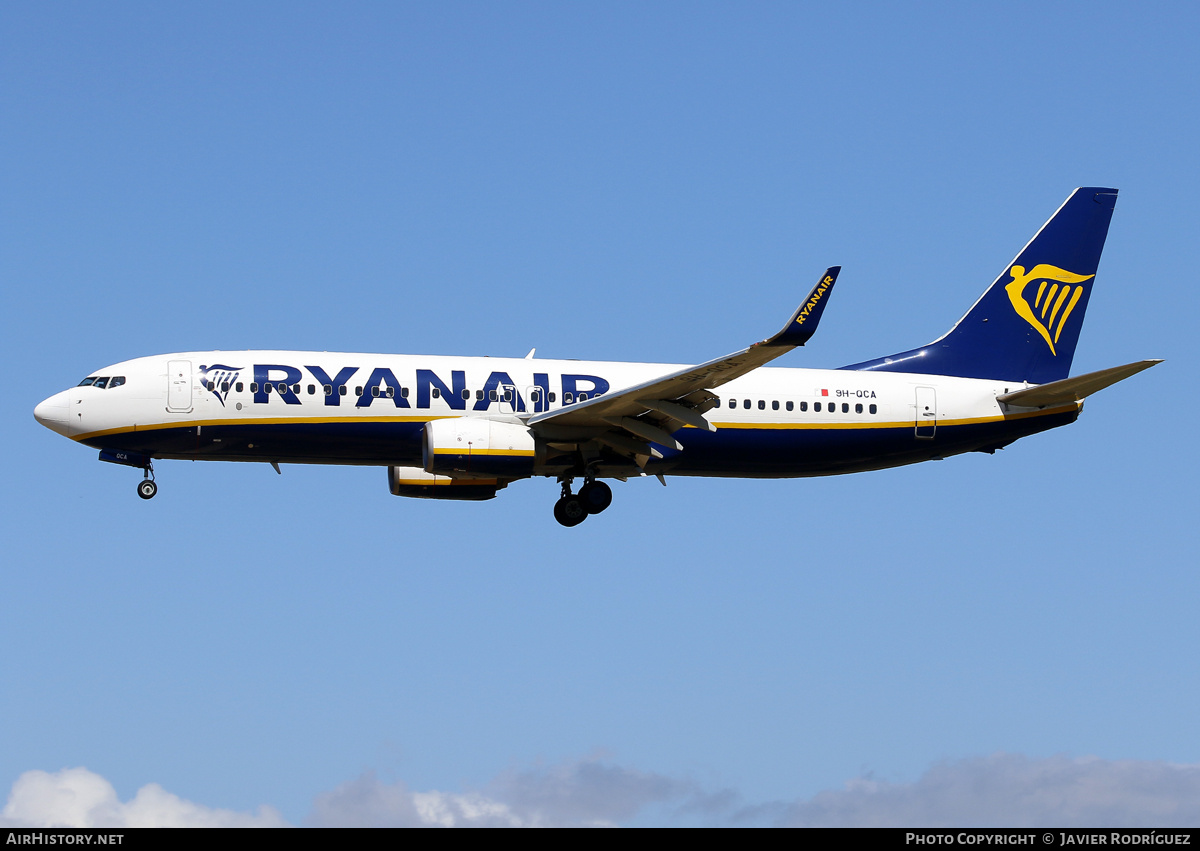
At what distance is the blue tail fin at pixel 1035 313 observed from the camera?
42688mm

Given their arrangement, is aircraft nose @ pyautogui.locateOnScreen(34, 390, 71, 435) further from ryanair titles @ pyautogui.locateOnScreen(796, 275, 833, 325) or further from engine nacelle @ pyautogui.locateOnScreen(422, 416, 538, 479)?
ryanair titles @ pyautogui.locateOnScreen(796, 275, 833, 325)

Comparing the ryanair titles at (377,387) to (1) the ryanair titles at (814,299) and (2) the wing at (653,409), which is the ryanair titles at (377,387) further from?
(1) the ryanair titles at (814,299)

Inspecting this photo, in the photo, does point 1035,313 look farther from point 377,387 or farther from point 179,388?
point 179,388

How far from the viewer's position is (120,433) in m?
36.4

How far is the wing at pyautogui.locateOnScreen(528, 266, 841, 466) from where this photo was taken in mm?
33250

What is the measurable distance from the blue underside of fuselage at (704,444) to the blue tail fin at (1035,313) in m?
2.37

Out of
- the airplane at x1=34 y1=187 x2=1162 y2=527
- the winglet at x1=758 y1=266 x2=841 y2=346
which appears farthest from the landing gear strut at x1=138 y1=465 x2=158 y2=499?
the winglet at x1=758 y1=266 x2=841 y2=346

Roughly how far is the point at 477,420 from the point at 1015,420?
15.5m

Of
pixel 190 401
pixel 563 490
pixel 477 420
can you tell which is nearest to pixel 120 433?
pixel 190 401

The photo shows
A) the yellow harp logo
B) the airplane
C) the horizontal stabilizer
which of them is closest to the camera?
the airplane

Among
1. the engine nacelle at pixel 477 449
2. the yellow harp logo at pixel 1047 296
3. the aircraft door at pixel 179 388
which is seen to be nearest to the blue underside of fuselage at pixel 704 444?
the aircraft door at pixel 179 388

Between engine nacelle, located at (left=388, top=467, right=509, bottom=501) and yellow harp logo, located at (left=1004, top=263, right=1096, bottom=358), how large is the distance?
1676 cm
